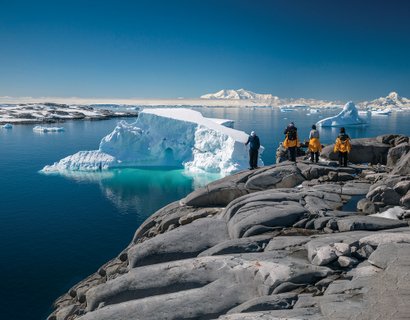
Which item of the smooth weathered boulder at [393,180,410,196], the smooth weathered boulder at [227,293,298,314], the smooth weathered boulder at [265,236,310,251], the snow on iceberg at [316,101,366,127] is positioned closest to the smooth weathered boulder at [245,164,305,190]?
the smooth weathered boulder at [393,180,410,196]

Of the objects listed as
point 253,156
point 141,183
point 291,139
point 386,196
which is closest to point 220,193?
point 253,156

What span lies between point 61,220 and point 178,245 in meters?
16.4

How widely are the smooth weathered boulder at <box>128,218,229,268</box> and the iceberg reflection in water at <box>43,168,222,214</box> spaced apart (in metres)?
15.6

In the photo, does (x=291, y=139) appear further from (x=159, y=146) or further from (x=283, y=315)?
(x=159, y=146)

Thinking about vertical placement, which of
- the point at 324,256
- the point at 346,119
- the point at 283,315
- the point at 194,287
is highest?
the point at 346,119

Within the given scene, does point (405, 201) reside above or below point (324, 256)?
above

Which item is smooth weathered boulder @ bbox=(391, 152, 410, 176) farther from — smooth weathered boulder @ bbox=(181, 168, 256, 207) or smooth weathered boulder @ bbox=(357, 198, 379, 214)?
smooth weathered boulder @ bbox=(181, 168, 256, 207)

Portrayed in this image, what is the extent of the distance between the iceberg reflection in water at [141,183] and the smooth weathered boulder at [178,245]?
15603 mm

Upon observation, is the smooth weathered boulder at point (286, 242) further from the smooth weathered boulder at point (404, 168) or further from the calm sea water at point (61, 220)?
the calm sea water at point (61, 220)

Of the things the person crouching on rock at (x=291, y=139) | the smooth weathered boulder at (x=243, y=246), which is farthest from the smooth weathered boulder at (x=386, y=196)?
the person crouching on rock at (x=291, y=139)

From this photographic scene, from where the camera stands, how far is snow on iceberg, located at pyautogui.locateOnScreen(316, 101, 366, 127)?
8744 centimetres

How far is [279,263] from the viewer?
7.57m

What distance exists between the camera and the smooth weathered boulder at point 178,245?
33.4 feet

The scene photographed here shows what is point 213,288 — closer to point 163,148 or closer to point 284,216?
point 284,216
